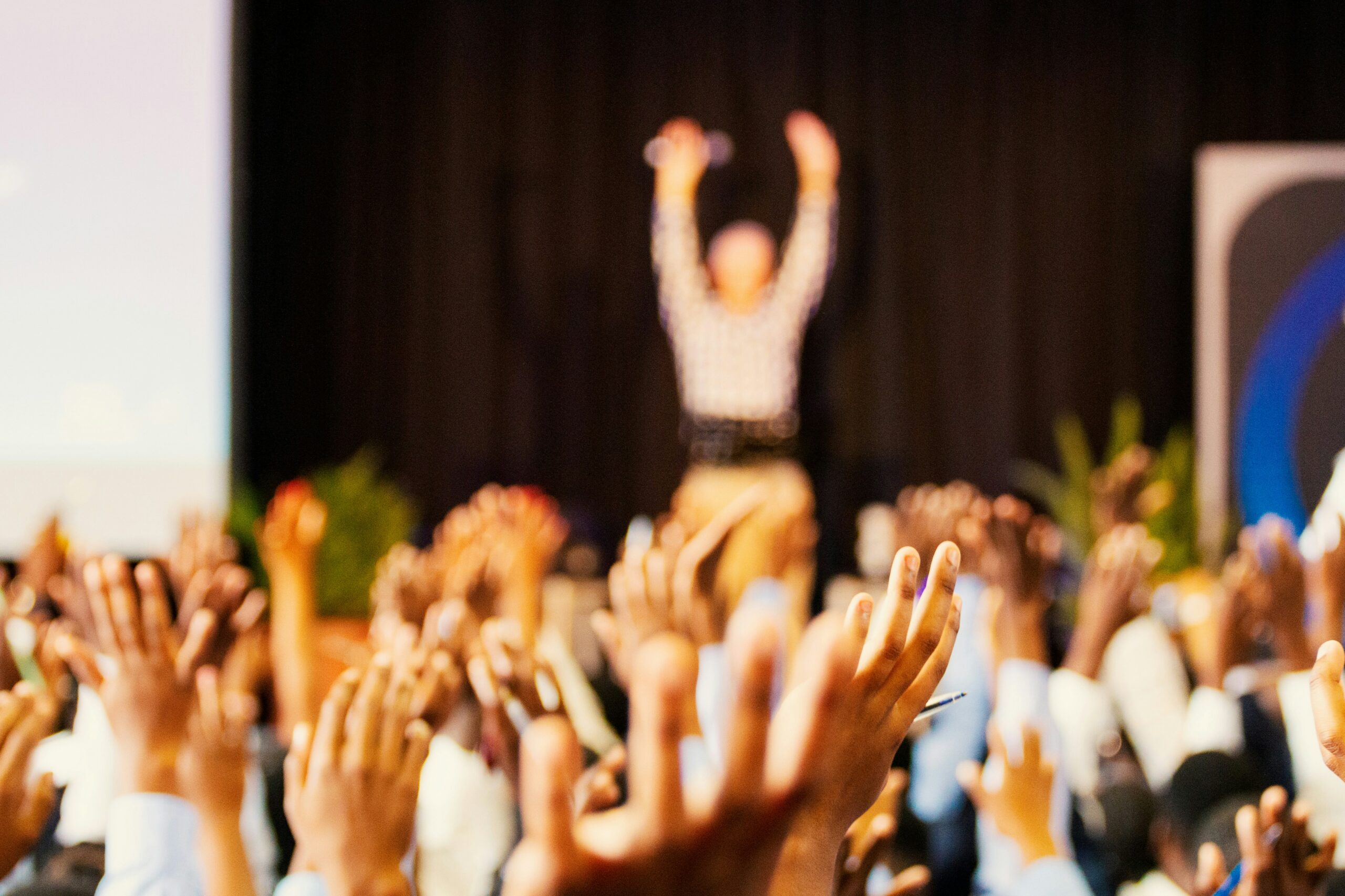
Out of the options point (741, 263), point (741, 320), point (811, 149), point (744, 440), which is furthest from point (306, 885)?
point (811, 149)

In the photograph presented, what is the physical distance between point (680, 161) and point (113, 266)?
7.72 ft

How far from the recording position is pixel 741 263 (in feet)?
16.7

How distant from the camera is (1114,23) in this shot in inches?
203

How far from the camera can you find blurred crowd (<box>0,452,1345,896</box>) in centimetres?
56

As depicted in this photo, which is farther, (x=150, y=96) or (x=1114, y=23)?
(x=1114, y=23)

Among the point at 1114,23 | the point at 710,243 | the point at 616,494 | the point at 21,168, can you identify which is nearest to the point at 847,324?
the point at 710,243

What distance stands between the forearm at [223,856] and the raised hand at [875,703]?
65 centimetres

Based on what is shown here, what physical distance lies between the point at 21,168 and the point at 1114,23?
14.6 feet

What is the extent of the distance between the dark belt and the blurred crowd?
226cm

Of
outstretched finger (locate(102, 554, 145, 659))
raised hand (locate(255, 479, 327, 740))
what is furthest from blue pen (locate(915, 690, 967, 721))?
raised hand (locate(255, 479, 327, 740))

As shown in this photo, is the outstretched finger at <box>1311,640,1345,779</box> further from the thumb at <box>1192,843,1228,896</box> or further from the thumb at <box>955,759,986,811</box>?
the thumb at <box>955,759,986,811</box>


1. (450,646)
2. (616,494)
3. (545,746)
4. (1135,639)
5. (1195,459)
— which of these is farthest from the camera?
(616,494)

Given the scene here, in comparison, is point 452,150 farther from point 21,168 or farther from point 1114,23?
point 1114,23

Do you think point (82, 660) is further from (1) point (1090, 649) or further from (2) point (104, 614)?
(1) point (1090, 649)
